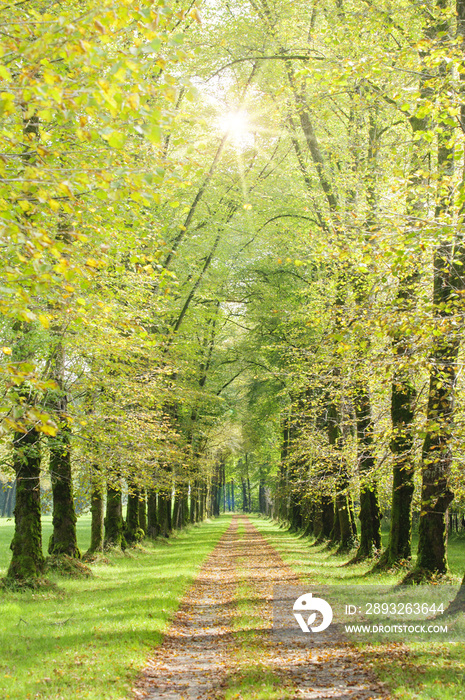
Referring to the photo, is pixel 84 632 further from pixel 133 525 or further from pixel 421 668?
pixel 133 525

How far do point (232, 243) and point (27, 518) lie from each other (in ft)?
44.5

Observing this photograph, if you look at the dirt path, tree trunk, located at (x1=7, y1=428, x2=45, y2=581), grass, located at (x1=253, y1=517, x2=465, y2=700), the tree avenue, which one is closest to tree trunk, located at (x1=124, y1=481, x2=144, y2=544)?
the tree avenue

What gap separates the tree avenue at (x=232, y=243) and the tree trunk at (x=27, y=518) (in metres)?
0.05

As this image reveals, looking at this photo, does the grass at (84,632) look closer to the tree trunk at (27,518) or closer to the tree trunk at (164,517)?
the tree trunk at (27,518)

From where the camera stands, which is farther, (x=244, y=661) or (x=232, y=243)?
(x=232, y=243)

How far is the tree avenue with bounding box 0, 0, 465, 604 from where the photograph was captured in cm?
471

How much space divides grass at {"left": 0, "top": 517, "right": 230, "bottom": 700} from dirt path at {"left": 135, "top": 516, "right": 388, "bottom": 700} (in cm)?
34

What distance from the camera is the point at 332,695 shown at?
5.95 m

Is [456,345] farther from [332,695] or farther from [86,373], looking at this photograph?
[86,373]

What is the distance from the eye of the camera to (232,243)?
2233 centimetres

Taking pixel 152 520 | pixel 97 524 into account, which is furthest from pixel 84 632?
pixel 152 520

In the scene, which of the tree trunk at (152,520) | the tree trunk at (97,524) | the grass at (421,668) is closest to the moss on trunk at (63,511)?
the tree trunk at (97,524)

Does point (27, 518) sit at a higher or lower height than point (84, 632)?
higher

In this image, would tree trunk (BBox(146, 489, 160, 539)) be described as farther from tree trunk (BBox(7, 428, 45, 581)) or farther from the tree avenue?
tree trunk (BBox(7, 428, 45, 581))
